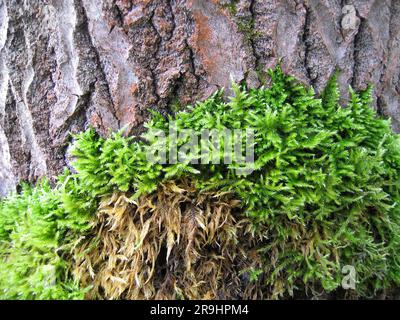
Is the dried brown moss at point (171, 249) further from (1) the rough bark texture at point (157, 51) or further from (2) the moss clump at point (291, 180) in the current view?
(1) the rough bark texture at point (157, 51)

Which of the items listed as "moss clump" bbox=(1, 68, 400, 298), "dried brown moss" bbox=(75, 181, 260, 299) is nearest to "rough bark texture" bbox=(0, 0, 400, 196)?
"moss clump" bbox=(1, 68, 400, 298)

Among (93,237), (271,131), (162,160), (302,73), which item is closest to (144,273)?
(93,237)

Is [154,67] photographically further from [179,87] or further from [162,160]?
[162,160]

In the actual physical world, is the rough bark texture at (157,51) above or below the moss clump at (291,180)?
above

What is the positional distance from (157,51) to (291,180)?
691mm

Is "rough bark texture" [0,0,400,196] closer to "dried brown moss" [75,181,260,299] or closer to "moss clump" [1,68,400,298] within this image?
"moss clump" [1,68,400,298]

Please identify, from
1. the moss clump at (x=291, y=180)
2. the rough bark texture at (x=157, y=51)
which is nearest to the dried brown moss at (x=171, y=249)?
the moss clump at (x=291, y=180)

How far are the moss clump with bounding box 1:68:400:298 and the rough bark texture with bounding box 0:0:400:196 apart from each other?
0.09 metres

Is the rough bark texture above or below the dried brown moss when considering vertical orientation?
above

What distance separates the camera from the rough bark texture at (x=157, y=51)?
4.22 feet

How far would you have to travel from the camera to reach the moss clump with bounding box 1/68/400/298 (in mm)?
1248

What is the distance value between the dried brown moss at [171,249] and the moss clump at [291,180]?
0.03 metres

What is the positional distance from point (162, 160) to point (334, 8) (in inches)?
35.9

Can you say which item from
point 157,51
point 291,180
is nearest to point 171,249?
point 291,180
